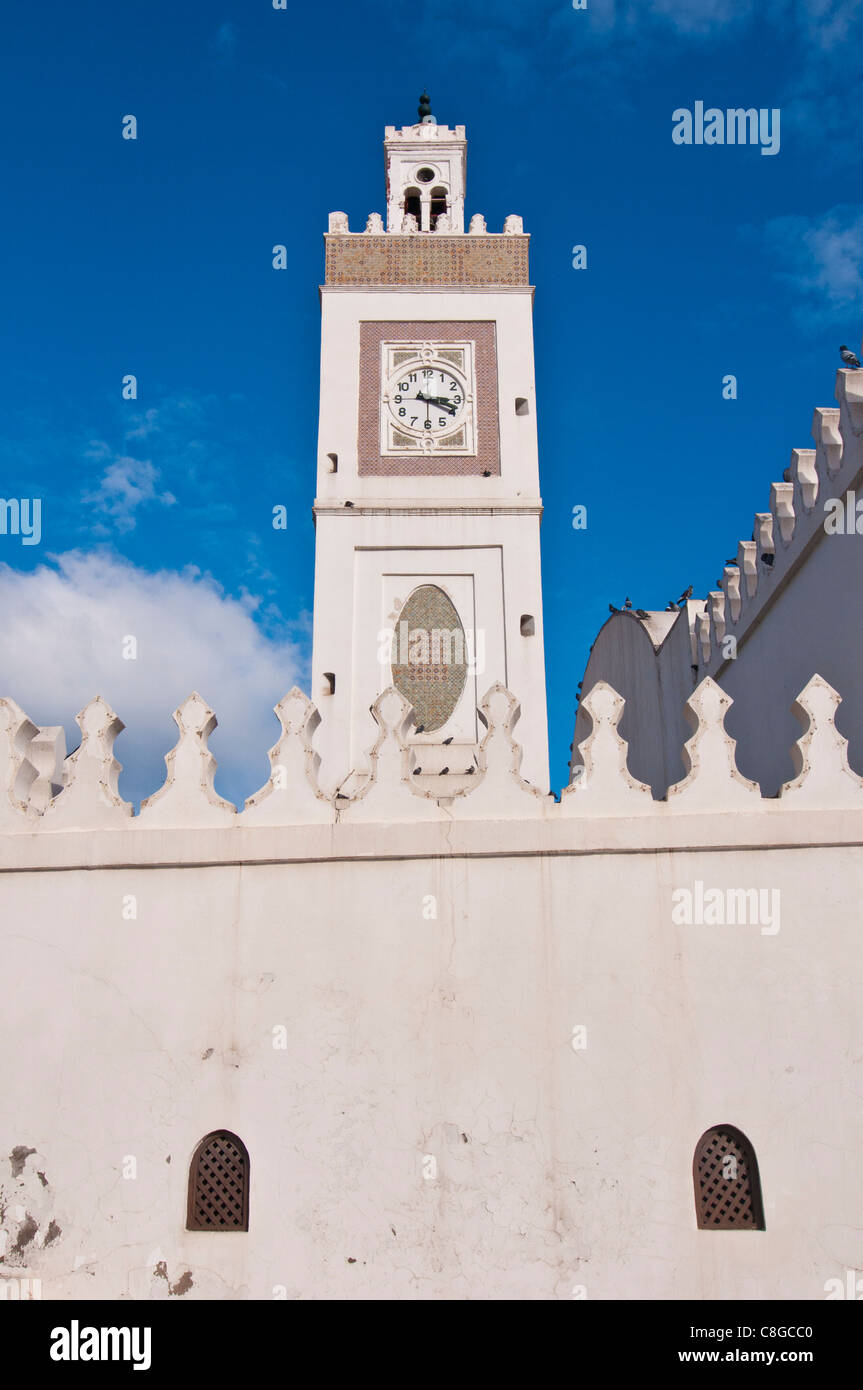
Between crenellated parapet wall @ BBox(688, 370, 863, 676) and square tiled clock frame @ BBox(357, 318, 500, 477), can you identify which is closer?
crenellated parapet wall @ BBox(688, 370, 863, 676)

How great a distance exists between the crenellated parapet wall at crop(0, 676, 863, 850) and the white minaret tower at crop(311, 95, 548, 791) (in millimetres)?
4876

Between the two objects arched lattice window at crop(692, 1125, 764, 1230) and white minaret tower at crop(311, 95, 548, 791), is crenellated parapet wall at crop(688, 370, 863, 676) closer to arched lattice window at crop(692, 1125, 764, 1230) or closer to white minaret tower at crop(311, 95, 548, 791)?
white minaret tower at crop(311, 95, 548, 791)

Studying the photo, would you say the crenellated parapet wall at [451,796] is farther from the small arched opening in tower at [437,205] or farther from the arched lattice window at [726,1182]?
the small arched opening in tower at [437,205]

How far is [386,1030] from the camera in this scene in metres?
6.37

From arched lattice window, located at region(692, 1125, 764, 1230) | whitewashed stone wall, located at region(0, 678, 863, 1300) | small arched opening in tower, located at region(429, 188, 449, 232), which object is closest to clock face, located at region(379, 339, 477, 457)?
small arched opening in tower, located at region(429, 188, 449, 232)

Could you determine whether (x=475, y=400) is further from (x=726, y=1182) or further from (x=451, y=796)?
(x=726, y=1182)

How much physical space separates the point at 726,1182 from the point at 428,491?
9305 mm

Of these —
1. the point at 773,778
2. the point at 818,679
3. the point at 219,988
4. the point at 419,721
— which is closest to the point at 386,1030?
the point at 219,988

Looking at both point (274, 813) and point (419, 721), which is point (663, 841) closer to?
point (274, 813)

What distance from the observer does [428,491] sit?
43.8 ft

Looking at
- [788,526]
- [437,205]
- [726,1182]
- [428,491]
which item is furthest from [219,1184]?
[437,205]

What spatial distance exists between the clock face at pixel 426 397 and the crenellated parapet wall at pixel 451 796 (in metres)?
7.42

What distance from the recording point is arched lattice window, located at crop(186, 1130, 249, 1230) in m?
6.18
